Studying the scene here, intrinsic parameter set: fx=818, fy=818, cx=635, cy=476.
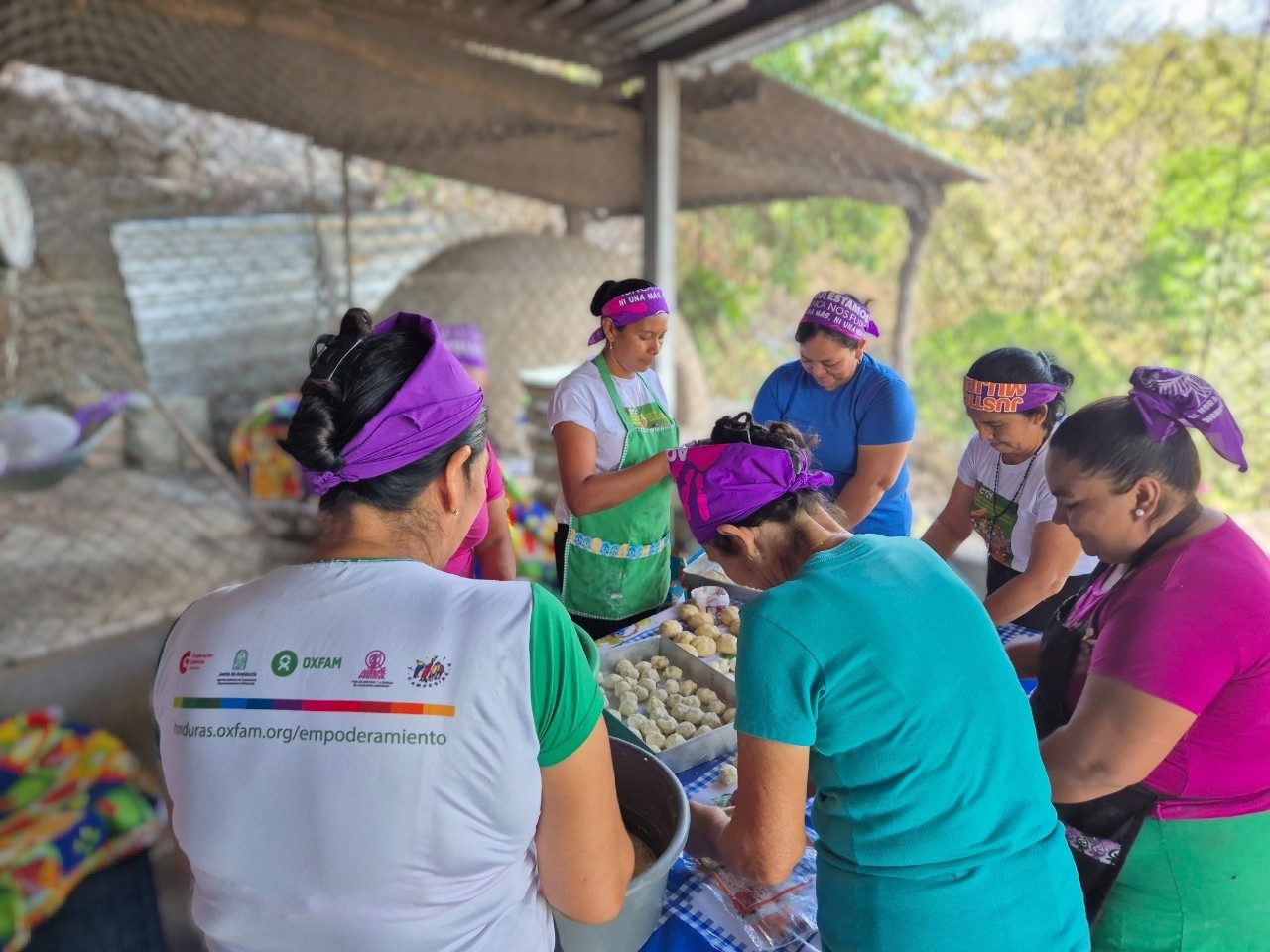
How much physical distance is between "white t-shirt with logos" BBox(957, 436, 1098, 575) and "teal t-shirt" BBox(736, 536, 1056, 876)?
116 centimetres

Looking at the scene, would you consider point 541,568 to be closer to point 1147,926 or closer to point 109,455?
point 109,455

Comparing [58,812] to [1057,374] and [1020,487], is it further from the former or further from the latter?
[1057,374]

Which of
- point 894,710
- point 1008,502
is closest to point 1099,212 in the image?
point 1008,502

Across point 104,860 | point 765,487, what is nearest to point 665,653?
point 765,487

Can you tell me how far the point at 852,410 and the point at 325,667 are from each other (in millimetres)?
2176

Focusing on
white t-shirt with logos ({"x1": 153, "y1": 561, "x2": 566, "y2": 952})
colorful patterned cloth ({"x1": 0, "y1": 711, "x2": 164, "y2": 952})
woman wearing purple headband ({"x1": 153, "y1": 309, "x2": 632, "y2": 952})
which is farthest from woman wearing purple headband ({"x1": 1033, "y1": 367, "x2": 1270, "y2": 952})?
colorful patterned cloth ({"x1": 0, "y1": 711, "x2": 164, "y2": 952})

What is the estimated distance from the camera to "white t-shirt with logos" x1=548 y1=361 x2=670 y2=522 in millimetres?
2447

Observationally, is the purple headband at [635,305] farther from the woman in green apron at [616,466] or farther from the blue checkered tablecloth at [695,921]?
the blue checkered tablecloth at [695,921]

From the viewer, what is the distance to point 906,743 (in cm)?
115

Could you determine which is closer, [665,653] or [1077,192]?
[665,653]

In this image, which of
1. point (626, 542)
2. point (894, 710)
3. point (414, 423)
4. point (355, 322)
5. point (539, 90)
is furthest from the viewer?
point (539, 90)

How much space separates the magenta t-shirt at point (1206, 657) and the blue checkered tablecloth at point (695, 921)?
0.64 meters

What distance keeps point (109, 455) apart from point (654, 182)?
399 cm

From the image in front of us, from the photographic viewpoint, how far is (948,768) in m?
1.15
